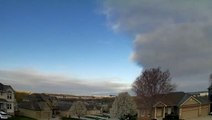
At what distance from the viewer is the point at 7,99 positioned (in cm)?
8669

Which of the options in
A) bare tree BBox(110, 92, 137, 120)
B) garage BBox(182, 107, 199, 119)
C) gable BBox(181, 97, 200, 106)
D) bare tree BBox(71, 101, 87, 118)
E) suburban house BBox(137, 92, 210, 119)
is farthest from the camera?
bare tree BBox(71, 101, 87, 118)

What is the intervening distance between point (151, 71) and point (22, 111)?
38.5 meters

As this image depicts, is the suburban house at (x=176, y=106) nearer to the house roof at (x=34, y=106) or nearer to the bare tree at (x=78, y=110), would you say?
the bare tree at (x=78, y=110)

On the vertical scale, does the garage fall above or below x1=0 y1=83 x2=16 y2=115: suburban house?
below

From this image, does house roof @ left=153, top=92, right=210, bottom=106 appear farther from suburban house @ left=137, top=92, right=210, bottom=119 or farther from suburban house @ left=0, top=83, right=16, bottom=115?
suburban house @ left=0, top=83, right=16, bottom=115

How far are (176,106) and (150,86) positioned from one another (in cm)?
783

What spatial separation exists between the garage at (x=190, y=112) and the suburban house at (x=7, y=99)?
43.3 meters

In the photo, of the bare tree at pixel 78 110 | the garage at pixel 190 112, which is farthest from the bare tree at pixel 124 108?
the bare tree at pixel 78 110

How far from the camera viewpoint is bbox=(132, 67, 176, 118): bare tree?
8188 cm

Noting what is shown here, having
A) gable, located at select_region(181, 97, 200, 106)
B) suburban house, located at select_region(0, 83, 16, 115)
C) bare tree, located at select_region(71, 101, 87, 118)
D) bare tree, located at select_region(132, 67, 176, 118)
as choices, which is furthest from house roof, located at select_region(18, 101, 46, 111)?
gable, located at select_region(181, 97, 200, 106)

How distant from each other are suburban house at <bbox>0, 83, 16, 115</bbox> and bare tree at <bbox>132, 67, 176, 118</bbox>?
31561 millimetres

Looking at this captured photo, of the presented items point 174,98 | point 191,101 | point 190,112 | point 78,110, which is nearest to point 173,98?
point 174,98

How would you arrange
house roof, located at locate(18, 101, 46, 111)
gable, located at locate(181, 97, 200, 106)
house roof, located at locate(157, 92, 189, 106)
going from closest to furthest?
1. house roof, located at locate(157, 92, 189, 106)
2. gable, located at locate(181, 97, 200, 106)
3. house roof, located at locate(18, 101, 46, 111)

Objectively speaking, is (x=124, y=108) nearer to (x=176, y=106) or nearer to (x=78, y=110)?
(x=176, y=106)
